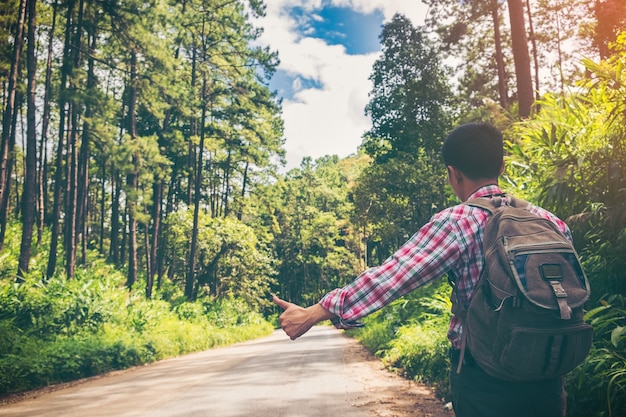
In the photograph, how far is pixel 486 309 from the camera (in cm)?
180

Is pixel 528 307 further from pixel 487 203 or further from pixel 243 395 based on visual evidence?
pixel 243 395

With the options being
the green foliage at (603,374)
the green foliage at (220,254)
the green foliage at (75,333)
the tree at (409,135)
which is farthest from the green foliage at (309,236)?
the green foliage at (603,374)

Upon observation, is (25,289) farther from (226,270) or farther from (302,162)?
(302,162)

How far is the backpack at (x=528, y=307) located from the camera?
170cm

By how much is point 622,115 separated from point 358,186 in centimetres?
2011

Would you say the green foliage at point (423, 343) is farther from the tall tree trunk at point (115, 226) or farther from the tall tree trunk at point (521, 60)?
the tall tree trunk at point (115, 226)

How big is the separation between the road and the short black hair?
15.7 feet

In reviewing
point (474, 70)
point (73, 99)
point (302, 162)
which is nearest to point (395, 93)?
point (474, 70)

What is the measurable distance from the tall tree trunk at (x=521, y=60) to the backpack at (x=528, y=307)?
9.32 m

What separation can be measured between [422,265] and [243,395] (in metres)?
6.67

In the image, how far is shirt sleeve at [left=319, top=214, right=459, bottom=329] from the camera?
6.35ft

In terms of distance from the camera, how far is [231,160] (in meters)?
41.5

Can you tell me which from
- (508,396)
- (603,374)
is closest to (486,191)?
(508,396)

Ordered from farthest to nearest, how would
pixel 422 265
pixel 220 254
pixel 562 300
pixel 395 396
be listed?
pixel 220 254
pixel 395 396
pixel 422 265
pixel 562 300
